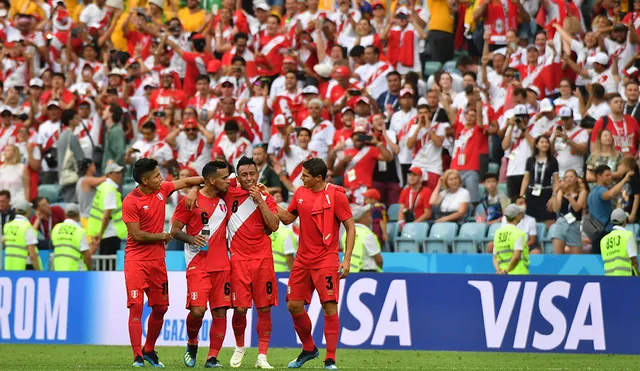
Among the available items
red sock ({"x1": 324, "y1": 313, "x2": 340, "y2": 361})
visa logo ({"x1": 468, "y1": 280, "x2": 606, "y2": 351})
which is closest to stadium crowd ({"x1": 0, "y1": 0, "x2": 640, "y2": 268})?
visa logo ({"x1": 468, "y1": 280, "x2": 606, "y2": 351})

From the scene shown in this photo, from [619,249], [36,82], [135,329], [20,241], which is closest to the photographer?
[135,329]

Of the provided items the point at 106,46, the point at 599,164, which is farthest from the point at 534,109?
the point at 106,46

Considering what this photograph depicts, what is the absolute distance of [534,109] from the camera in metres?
21.9

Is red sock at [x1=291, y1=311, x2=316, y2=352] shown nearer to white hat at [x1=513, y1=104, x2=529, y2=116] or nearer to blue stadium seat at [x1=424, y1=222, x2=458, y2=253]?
blue stadium seat at [x1=424, y1=222, x2=458, y2=253]

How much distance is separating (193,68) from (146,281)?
13282 millimetres

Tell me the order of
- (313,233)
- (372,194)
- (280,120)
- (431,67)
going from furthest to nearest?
1. (431,67)
2. (280,120)
3. (372,194)
4. (313,233)

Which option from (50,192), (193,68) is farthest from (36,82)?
(193,68)

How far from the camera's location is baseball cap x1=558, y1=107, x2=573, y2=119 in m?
20.7

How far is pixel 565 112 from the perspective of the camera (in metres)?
20.7

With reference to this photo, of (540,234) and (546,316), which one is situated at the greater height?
(540,234)

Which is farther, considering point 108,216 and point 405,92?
point 405,92

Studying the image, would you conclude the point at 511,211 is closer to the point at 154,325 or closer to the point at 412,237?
the point at 412,237

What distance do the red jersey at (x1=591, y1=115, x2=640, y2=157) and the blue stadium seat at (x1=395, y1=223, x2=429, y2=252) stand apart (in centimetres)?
312

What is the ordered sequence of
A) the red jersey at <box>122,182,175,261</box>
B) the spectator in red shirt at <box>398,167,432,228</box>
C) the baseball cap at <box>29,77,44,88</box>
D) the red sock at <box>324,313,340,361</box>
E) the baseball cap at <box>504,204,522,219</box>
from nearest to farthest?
the red sock at <box>324,313,340,361</box>
the red jersey at <box>122,182,175,261</box>
the baseball cap at <box>504,204,522,219</box>
the spectator in red shirt at <box>398,167,432,228</box>
the baseball cap at <box>29,77,44,88</box>
